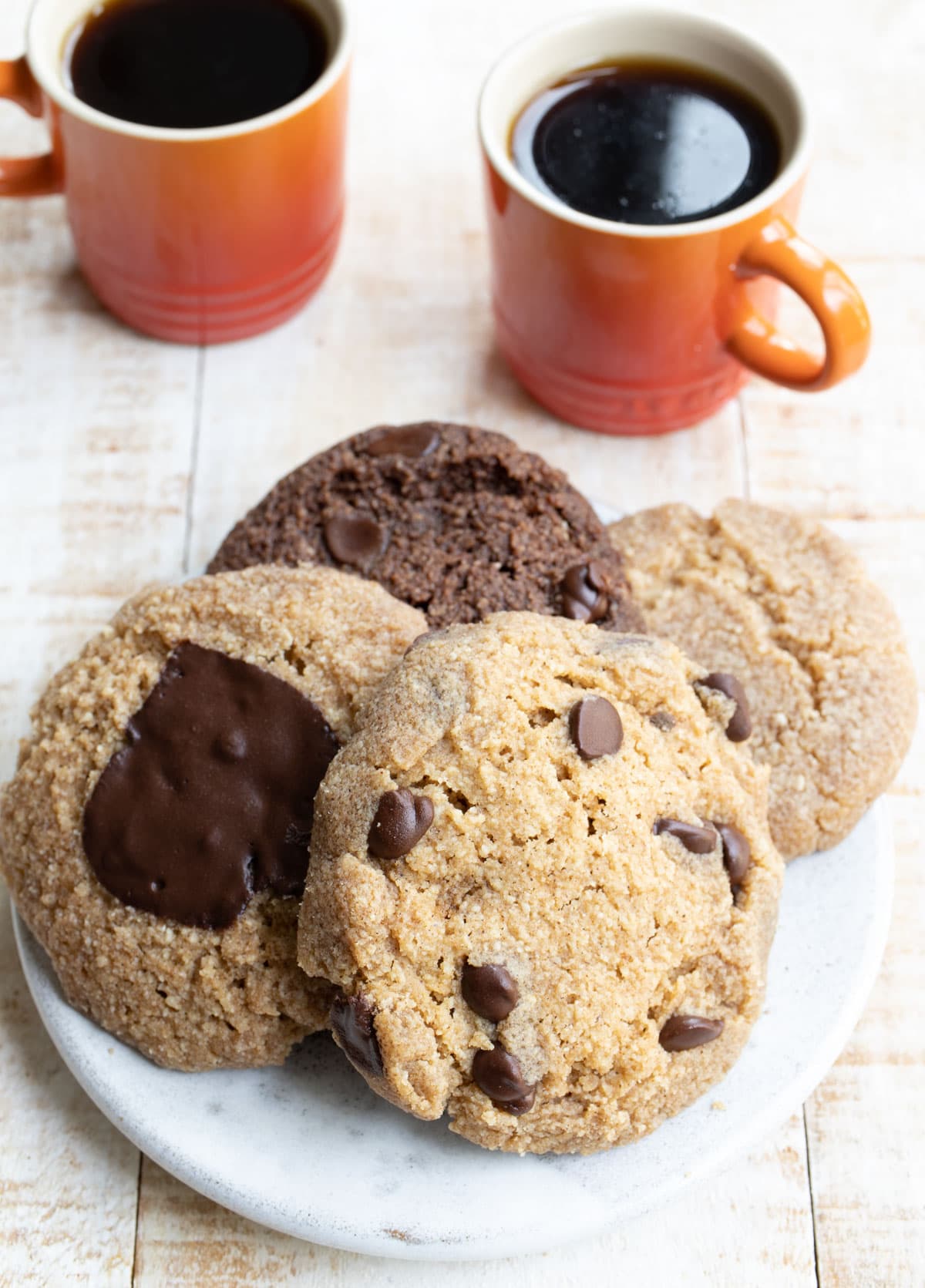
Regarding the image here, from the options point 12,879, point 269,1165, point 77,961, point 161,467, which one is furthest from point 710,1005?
point 161,467

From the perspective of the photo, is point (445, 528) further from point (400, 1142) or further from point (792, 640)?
point (400, 1142)

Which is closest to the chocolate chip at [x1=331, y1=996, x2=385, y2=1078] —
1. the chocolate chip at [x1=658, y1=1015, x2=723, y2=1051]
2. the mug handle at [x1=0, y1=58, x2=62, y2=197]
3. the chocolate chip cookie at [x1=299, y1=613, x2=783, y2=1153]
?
the chocolate chip cookie at [x1=299, y1=613, x2=783, y2=1153]

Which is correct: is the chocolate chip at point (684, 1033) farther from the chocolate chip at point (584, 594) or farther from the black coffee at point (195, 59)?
the black coffee at point (195, 59)

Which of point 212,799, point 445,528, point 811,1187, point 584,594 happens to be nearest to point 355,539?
point 445,528

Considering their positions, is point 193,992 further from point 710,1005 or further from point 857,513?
point 857,513

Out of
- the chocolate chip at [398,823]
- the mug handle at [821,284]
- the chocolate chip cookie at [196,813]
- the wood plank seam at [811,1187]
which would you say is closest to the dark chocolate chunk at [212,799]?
the chocolate chip cookie at [196,813]

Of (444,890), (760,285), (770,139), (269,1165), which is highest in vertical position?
(770,139)
